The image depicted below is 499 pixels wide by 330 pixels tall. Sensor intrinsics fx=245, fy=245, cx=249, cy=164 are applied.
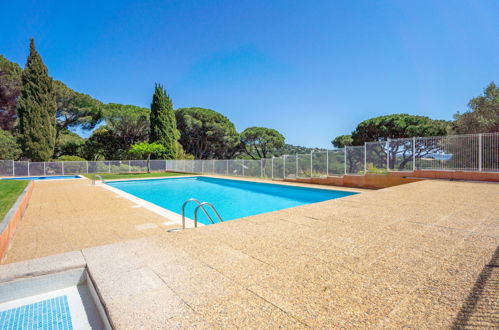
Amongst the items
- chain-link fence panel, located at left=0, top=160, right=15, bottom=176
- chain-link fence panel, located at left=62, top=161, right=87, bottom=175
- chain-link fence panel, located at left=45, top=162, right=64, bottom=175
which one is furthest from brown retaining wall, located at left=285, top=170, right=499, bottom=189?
chain-link fence panel, located at left=0, top=160, right=15, bottom=176

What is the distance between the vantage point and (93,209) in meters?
6.14

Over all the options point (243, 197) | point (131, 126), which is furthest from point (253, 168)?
point (131, 126)

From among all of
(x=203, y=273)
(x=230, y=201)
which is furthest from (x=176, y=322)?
(x=230, y=201)

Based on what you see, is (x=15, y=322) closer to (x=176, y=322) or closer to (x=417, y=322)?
(x=176, y=322)

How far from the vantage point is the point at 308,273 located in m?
1.92

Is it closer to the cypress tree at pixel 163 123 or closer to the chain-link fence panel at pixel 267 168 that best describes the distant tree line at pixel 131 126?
the cypress tree at pixel 163 123

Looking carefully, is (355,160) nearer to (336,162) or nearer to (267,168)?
(336,162)

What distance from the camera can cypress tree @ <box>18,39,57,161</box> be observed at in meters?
19.4

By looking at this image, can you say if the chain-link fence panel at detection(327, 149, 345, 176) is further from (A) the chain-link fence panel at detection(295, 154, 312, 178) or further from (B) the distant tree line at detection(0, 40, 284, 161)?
(B) the distant tree line at detection(0, 40, 284, 161)

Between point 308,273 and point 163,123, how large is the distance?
26.7m

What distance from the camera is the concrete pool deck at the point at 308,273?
141 centimetres

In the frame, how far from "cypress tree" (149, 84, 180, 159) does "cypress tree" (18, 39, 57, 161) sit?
8662 millimetres

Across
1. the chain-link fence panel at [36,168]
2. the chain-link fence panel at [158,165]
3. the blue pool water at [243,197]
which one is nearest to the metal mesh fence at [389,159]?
the blue pool water at [243,197]

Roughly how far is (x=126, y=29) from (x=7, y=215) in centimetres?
1511
